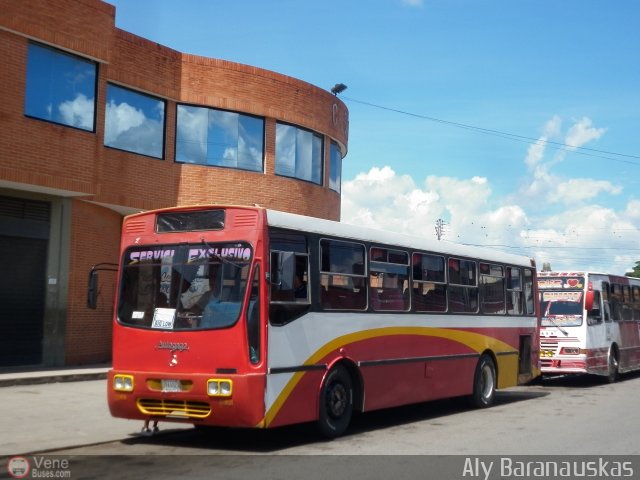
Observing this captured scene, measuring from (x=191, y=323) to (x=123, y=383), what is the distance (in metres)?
1.25

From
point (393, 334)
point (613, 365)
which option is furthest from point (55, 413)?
point (613, 365)

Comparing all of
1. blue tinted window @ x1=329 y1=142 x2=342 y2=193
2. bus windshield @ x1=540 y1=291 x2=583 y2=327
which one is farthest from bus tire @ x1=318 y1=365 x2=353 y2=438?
blue tinted window @ x1=329 y1=142 x2=342 y2=193

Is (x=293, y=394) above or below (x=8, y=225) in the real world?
below

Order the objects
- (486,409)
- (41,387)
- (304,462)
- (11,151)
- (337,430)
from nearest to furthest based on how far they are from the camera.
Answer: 1. (304,462)
2. (337,430)
3. (486,409)
4. (41,387)
5. (11,151)

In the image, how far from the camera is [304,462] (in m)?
8.75

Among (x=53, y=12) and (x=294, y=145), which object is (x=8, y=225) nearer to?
(x=53, y=12)

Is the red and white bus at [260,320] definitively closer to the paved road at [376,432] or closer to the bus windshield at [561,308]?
the paved road at [376,432]

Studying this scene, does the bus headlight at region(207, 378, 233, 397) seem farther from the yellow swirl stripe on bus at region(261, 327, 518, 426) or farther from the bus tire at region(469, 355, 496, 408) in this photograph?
the bus tire at region(469, 355, 496, 408)

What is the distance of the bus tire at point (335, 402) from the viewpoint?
1020 cm

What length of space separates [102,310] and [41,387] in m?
4.75

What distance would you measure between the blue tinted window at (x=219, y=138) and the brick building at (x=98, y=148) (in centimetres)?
3

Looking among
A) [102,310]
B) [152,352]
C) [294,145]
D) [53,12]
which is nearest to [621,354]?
[294,145]

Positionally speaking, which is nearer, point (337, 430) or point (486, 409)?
point (337, 430)

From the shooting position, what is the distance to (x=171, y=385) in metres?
9.48
